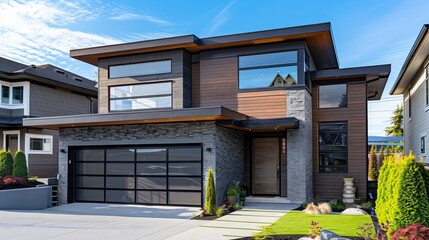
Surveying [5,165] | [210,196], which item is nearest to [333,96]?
[210,196]

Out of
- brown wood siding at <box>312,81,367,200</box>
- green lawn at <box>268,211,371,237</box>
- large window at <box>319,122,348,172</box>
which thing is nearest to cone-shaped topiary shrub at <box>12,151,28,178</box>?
green lawn at <box>268,211,371,237</box>

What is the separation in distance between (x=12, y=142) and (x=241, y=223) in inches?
599

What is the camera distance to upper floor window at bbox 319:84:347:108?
14.3 meters

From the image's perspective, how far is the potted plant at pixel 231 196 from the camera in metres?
12.2

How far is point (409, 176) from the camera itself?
255 inches

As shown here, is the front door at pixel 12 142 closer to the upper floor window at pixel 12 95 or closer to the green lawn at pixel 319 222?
the upper floor window at pixel 12 95

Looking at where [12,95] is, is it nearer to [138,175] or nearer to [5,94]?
[5,94]

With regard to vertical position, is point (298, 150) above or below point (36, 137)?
below

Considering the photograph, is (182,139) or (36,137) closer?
(182,139)

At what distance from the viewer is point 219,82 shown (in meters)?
14.0

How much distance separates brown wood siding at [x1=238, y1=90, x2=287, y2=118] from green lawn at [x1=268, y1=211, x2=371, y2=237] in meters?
3.73

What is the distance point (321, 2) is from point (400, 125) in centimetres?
3702

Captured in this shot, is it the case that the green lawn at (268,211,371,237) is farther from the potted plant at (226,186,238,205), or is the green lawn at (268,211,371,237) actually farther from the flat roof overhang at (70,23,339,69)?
the flat roof overhang at (70,23,339,69)

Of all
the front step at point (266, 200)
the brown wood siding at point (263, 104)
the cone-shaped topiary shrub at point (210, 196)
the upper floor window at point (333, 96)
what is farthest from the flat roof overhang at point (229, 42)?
the front step at point (266, 200)
